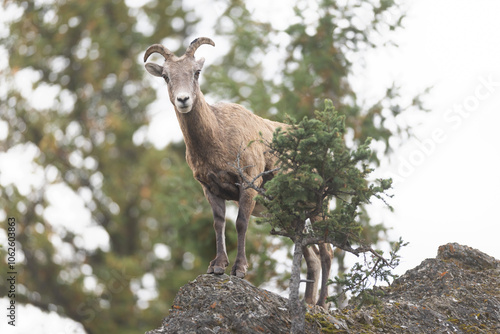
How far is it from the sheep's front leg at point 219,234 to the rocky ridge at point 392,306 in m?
0.20

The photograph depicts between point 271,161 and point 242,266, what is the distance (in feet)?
5.49

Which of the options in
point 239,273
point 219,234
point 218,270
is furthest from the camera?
point 219,234

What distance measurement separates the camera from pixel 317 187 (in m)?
6.38

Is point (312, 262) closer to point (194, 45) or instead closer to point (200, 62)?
point (200, 62)

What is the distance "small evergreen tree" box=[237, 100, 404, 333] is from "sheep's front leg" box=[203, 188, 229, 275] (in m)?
1.12

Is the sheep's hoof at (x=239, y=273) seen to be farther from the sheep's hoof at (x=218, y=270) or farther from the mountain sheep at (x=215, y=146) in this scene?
the sheep's hoof at (x=218, y=270)

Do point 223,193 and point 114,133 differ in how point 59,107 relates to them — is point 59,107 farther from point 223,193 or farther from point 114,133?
point 223,193

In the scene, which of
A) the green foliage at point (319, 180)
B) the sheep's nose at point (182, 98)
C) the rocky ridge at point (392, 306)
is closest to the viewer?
the green foliage at point (319, 180)

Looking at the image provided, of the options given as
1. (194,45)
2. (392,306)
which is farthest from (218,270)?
(194,45)

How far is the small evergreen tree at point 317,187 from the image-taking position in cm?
630

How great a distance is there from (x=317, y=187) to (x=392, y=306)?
7.70 ft

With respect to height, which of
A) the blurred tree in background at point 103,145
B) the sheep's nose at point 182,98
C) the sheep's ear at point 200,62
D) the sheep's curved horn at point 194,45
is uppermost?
the blurred tree in background at point 103,145

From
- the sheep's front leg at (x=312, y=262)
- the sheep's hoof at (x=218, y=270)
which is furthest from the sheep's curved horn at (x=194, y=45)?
the sheep's front leg at (x=312, y=262)

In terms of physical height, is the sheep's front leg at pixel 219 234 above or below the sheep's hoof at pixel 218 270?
above
